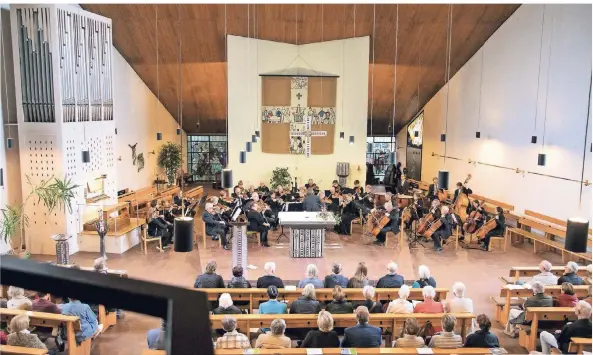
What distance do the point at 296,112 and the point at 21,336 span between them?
11.4 m

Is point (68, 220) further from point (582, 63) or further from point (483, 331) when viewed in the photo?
point (582, 63)

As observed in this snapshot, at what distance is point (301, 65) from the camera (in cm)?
1587

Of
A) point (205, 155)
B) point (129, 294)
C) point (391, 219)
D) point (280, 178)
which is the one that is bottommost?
point (391, 219)

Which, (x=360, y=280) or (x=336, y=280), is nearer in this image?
(x=360, y=280)

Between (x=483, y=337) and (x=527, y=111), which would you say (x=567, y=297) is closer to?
(x=483, y=337)

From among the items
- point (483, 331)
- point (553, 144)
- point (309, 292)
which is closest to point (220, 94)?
point (553, 144)

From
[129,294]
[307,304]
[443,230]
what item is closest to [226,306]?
[307,304]

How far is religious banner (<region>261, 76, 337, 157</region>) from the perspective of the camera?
15789 millimetres

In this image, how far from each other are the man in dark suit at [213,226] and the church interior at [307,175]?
1.6 inches

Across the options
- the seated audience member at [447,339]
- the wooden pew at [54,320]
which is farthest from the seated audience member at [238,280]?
the seated audience member at [447,339]

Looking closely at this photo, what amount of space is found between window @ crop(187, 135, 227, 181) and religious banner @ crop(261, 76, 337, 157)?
6576mm

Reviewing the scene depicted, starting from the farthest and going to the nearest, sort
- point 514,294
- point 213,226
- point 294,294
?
1. point 213,226
2. point 514,294
3. point 294,294

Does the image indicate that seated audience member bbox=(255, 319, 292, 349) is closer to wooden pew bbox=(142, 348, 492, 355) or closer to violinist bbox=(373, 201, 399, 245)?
wooden pew bbox=(142, 348, 492, 355)

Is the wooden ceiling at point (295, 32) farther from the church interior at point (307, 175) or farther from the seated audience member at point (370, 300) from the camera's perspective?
the seated audience member at point (370, 300)
